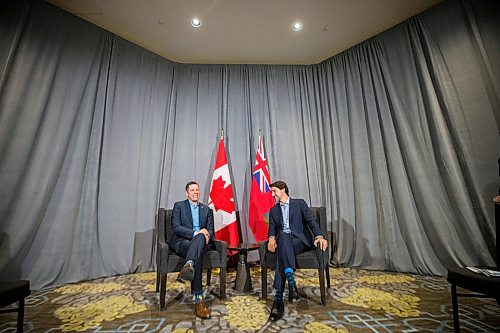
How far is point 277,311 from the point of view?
2.11 metres

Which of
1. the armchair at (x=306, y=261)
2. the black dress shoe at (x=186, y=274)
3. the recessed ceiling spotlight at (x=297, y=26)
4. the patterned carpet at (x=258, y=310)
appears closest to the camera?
the patterned carpet at (x=258, y=310)

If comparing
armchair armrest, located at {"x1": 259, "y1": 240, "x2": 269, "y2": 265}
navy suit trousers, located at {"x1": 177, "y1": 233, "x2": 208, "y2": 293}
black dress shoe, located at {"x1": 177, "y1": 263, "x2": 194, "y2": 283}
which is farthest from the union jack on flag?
black dress shoe, located at {"x1": 177, "y1": 263, "x2": 194, "y2": 283}

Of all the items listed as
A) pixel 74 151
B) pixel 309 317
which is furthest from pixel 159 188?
pixel 309 317

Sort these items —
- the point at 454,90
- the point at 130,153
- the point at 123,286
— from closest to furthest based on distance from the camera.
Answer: the point at 123,286
the point at 454,90
the point at 130,153

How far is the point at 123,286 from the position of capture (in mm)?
2994

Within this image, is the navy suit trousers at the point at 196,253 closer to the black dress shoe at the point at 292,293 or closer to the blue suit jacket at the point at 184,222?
the blue suit jacket at the point at 184,222

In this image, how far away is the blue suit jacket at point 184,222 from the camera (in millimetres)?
2633

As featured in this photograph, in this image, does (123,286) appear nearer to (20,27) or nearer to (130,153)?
(130,153)

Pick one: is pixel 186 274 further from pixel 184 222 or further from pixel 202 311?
pixel 184 222

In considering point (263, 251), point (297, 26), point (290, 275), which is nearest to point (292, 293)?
point (290, 275)

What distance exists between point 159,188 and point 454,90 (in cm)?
411

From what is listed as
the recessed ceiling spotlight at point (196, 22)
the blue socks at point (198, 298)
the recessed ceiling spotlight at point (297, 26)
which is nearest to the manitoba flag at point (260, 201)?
the blue socks at point (198, 298)

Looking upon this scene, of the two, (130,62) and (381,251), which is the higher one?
(130,62)

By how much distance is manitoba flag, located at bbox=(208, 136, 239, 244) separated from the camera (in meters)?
3.69
